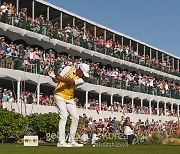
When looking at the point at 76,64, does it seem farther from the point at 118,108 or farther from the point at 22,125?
the point at 118,108

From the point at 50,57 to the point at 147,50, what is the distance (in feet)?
76.0

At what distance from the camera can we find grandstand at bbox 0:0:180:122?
28.8 meters

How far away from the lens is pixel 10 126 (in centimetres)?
1908

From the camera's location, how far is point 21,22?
30484 mm

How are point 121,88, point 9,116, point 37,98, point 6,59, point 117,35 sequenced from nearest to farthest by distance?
point 9,116
point 6,59
point 37,98
point 121,88
point 117,35

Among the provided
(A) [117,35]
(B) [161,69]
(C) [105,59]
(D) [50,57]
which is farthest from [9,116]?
(B) [161,69]

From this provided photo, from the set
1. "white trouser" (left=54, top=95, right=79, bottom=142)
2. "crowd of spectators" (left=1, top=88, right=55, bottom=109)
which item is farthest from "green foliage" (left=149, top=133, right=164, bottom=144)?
"white trouser" (left=54, top=95, right=79, bottom=142)

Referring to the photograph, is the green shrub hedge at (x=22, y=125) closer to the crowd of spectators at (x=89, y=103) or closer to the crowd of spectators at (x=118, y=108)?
the crowd of spectators at (x=89, y=103)

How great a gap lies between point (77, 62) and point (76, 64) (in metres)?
2.76

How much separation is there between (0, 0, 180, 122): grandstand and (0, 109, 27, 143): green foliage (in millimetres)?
4312

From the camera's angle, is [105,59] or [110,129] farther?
[105,59]

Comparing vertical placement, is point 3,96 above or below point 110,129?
above

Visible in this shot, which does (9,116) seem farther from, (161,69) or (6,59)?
(161,69)

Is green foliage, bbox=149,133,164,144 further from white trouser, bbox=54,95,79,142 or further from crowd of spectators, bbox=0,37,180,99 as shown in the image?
crowd of spectators, bbox=0,37,180,99
